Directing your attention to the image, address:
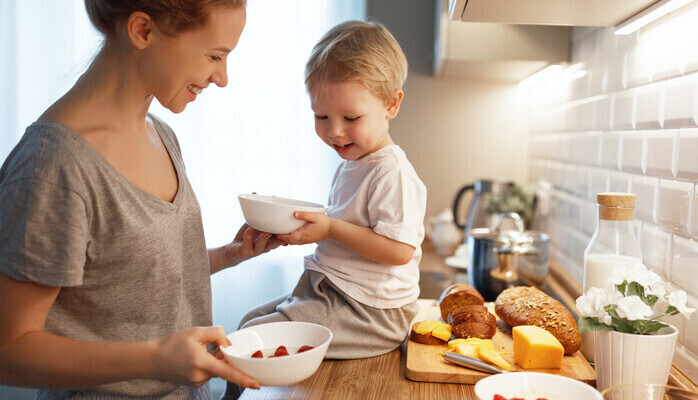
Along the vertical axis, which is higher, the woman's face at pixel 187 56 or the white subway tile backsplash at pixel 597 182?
the woman's face at pixel 187 56

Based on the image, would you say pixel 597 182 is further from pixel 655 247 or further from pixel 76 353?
pixel 76 353

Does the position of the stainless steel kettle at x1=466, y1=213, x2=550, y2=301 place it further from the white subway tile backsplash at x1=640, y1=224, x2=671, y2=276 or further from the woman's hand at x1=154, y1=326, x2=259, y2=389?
the woman's hand at x1=154, y1=326, x2=259, y2=389

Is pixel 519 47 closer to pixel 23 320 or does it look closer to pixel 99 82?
pixel 99 82

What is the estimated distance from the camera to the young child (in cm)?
105

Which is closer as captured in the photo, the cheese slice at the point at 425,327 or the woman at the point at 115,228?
the woman at the point at 115,228

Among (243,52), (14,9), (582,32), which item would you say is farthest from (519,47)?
(14,9)

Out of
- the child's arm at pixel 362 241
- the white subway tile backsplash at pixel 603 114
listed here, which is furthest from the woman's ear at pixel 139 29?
the white subway tile backsplash at pixel 603 114

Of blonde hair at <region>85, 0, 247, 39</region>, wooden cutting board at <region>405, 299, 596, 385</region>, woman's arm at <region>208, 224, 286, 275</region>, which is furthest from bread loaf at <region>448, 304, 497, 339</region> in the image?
blonde hair at <region>85, 0, 247, 39</region>

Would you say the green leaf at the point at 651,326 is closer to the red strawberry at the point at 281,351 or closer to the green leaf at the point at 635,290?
the green leaf at the point at 635,290

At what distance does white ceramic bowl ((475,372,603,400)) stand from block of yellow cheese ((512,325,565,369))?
137 mm

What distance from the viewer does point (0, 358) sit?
0.77 meters

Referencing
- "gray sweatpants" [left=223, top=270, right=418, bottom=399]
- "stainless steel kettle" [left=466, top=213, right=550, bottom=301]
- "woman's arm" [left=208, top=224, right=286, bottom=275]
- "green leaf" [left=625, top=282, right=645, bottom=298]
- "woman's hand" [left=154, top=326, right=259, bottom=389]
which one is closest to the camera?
"woman's hand" [left=154, top=326, right=259, bottom=389]

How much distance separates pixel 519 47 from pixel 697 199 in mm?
1002

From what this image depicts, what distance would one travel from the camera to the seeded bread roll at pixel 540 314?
1.04 meters
